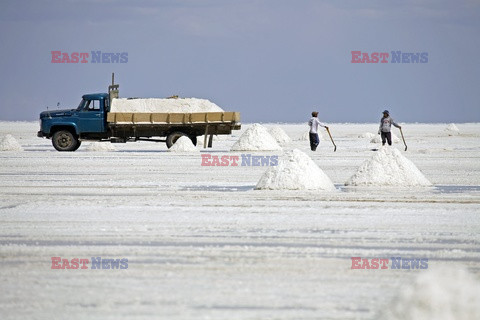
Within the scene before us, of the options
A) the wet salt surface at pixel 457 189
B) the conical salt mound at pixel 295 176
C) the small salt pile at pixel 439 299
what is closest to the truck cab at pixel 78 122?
the conical salt mound at pixel 295 176

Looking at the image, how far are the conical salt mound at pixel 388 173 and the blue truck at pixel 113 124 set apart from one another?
53.2 ft

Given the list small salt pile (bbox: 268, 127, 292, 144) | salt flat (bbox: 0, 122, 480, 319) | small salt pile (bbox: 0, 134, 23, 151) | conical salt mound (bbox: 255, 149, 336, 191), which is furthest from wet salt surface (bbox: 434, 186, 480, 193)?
small salt pile (bbox: 268, 127, 292, 144)

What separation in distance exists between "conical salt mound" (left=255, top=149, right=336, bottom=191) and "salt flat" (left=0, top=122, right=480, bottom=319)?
0.24 metres

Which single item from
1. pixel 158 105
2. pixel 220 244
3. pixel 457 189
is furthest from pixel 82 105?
pixel 220 244

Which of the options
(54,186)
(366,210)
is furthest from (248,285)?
(54,186)

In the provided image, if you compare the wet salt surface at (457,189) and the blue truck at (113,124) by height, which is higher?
the blue truck at (113,124)

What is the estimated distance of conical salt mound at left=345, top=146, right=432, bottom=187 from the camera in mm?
16172

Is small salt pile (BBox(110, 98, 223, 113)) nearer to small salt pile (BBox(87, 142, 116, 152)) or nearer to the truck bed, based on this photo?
the truck bed

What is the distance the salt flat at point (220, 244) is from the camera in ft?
20.5

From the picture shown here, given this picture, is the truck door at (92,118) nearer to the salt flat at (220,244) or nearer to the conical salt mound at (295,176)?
the salt flat at (220,244)

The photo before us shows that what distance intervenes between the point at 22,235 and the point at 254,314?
4611 mm

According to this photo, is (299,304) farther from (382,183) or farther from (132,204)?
(382,183)

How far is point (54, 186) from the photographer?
16578 millimetres

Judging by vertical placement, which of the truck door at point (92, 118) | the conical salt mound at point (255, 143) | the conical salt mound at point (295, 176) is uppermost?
the truck door at point (92, 118)
